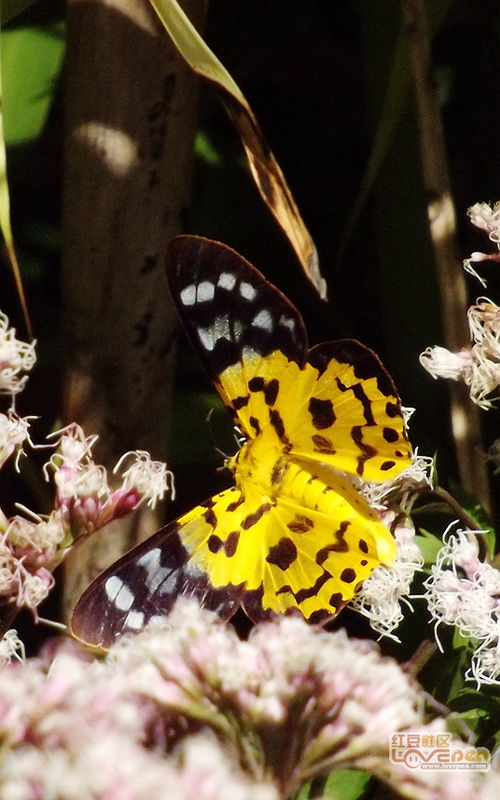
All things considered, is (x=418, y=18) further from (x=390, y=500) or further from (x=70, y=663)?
(x=70, y=663)

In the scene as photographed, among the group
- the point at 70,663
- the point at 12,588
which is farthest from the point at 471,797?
the point at 12,588

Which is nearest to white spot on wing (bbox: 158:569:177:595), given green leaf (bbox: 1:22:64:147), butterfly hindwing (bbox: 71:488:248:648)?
butterfly hindwing (bbox: 71:488:248:648)

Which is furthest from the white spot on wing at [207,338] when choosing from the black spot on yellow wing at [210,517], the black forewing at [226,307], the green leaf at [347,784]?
the green leaf at [347,784]

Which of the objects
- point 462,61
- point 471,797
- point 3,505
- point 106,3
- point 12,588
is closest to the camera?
point 471,797

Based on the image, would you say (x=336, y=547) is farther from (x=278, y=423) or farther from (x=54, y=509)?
(x=54, y=509)

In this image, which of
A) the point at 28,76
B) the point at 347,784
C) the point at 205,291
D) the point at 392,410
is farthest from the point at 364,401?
the point at 28,76

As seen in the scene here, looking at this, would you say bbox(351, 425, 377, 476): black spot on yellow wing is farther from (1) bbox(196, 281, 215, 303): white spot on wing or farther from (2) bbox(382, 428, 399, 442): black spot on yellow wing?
(1) bbox(196, 281, 215, 303): white spot on wing
